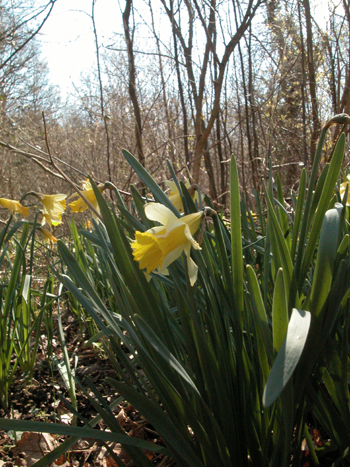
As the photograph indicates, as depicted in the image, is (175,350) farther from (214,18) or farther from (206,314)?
(214,18)

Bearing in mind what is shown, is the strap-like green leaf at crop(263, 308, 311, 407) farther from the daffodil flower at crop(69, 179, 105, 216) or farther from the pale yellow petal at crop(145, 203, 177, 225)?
the daffodil flower at crop(69, 179, 105, 216)

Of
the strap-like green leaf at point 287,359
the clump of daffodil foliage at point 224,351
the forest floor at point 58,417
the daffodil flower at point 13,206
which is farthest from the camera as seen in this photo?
the daffodil flower at point 13,206

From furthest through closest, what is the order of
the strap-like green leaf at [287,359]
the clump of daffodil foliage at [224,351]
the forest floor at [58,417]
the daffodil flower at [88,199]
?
the daffodil flower at [88,199] → the forest floor at [58,417] → the clump of daffodil foliage at [224,351] → the strap-like green leaf at [287,359]

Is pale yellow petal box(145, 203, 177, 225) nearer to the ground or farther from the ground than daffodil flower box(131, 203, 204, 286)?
farther from the ground

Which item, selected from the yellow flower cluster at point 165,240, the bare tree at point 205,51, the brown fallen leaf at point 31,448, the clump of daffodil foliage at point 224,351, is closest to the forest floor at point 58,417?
the brown fallen leaf at point 31,448

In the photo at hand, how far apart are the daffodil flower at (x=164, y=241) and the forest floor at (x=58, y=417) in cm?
47

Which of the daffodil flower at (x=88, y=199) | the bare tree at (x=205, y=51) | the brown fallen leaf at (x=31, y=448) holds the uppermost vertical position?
the bare tree at (x=205, y=51)

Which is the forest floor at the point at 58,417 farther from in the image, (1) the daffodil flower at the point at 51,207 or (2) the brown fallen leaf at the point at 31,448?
(1) the daffodil flower at the point at 51,207

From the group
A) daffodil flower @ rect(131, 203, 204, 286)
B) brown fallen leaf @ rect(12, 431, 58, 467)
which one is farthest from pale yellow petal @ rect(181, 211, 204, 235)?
brown fallen leaf @ rect(12, 431, 58, 467)

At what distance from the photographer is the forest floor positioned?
3.53 ft

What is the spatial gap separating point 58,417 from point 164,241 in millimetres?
935

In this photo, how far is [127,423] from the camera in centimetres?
121

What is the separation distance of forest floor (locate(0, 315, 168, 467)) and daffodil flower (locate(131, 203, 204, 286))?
0.47m

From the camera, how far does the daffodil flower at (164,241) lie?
27.4 inches
